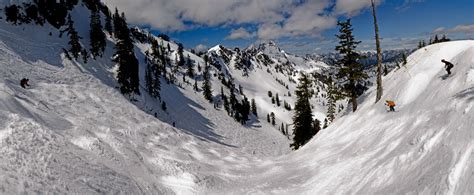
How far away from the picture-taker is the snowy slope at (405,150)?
9.15m

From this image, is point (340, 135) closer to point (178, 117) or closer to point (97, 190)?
point (97, 190)

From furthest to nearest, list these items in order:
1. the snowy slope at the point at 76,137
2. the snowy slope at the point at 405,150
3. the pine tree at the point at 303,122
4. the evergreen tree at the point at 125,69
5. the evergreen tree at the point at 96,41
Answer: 1. the evergreen tree at the point at 96,41
2. the evergreen tree at the point at 125,69
3. the pine tree at the point at 303,122
4. the snowy slope at the point at 76,137
5. the snowy slope at the point at 405,150

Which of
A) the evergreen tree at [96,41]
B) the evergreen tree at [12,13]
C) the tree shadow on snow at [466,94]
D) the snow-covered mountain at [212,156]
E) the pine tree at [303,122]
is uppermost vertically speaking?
the evergreen tree at [12,13]

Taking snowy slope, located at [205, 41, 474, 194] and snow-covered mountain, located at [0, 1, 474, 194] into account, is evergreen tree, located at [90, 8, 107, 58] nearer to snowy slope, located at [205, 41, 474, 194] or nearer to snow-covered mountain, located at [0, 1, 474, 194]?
snow-covered mountain, located at [0, 1, 474, 194]

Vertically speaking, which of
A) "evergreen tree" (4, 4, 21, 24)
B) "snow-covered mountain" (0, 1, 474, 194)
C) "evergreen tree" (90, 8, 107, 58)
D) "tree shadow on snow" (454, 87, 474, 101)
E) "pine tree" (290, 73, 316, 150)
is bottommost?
"pine tree" (290, 73, 316, 150)

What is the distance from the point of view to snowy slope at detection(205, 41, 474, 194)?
30.0 feet

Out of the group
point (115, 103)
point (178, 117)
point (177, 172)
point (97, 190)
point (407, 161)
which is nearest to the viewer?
point (407, 161)

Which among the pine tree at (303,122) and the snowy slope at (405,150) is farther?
the pine tree at (303,122)

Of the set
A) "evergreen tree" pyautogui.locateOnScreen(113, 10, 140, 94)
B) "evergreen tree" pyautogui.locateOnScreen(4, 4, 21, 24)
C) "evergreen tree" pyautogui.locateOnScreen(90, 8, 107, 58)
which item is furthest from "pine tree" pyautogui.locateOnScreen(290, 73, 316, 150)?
"evergreen tree" pyautogui.locateOnScreen(4, 4, 21, 24)

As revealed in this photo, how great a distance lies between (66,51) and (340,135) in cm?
4644

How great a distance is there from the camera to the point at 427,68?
24.6 metres

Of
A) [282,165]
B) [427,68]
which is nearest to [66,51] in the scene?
[282,165]

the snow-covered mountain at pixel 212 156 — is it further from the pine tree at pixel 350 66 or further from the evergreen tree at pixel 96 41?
the evergreen tree at pixel 96 41

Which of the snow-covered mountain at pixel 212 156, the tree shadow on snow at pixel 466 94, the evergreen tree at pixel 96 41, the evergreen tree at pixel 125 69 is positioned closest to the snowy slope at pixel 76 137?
the snow-covered mountain at pixel 212 156
